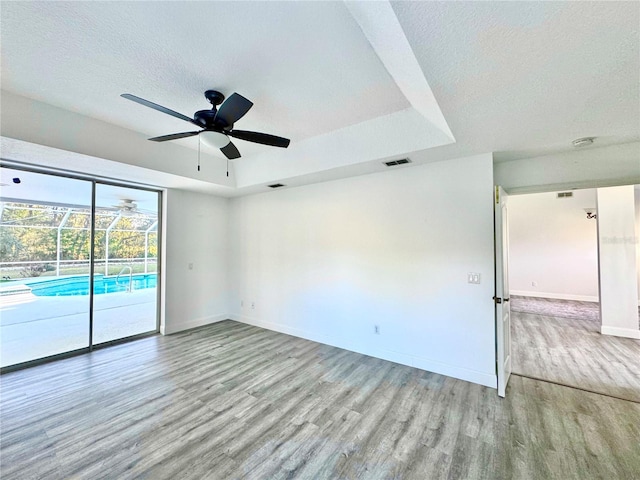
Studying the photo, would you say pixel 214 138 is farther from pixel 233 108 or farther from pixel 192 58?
pixel 192 58

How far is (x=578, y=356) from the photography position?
359 cm

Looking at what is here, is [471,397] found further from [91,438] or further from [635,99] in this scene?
[91,438]

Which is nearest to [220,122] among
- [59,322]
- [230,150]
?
[230,150]

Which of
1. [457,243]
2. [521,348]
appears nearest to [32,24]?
[457,243]

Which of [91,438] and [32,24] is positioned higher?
[32,24]

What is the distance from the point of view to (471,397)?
2.63m

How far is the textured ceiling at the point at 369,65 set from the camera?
122 centimetres

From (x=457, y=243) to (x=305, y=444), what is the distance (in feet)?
8.37

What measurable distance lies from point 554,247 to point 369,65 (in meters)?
8.56

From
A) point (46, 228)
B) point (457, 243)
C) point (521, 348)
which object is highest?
point (46, 228)

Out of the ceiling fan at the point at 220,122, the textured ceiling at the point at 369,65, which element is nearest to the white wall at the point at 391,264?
the textured ceiling at the point at 369,65

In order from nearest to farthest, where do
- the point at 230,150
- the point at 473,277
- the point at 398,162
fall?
the point at 230,150
the point at 473,277
the point at 398,162

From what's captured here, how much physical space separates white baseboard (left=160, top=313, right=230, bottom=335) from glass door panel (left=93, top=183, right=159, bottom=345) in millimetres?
270

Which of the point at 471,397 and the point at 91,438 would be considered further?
the point at 471,397
